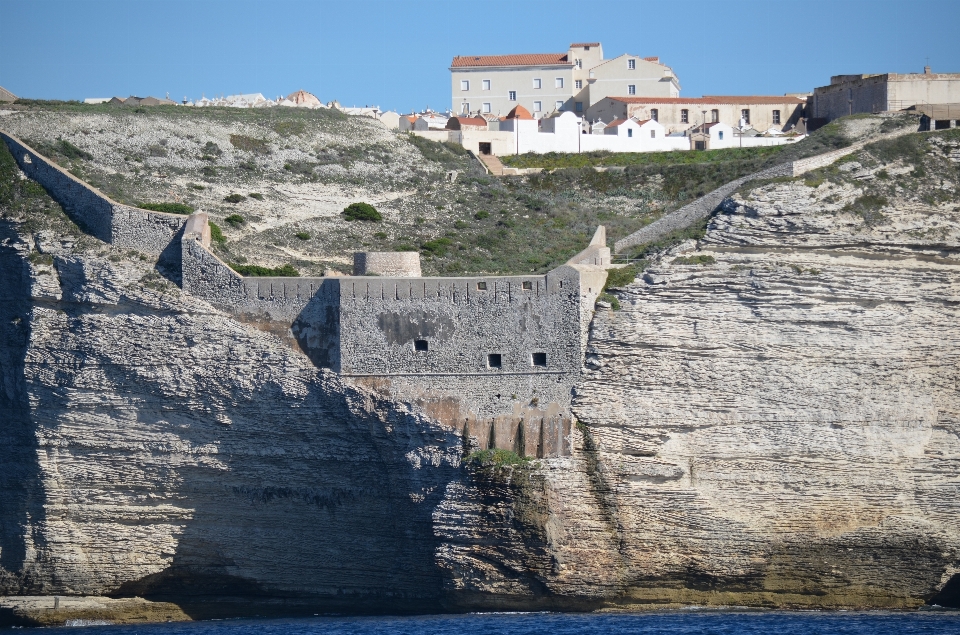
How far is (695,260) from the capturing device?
46.9 metres

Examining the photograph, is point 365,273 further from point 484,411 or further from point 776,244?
point 776,244

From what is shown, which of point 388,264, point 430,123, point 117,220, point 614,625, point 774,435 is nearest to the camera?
point 614,625

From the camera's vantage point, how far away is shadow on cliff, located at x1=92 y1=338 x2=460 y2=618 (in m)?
46.1

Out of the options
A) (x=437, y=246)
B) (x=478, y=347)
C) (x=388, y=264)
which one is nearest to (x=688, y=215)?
(x=437, y=246)

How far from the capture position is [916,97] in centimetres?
6244

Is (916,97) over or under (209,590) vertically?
over

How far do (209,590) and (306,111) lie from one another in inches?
1040

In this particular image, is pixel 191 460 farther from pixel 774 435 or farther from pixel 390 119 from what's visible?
pixel 390 119

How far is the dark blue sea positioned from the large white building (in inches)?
1464

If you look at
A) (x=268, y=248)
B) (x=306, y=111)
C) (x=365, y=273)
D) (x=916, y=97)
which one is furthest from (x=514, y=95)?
(x=365, y=273)

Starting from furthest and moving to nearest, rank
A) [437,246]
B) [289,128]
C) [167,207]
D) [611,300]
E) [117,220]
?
[289,128] < [437,246] < [167,207] < [117,220] < [611,300]

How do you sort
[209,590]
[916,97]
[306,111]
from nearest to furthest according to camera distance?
[209,590] < [916,97] < [306,111]

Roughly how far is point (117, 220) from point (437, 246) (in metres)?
11.6

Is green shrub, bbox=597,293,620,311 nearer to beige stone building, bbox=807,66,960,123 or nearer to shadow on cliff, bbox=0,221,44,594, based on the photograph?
shadow on cliff, bbox=0,221,44,594
